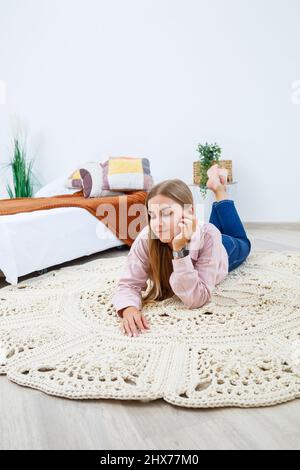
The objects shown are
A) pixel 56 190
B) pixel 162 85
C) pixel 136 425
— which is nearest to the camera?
pixel 136 425

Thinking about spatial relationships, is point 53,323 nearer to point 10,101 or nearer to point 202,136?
point 202,136

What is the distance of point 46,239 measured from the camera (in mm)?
A: 2004

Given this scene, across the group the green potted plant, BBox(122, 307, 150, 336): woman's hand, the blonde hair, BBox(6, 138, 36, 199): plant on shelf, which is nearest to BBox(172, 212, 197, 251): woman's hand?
the blonde hair

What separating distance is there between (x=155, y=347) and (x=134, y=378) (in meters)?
0.17

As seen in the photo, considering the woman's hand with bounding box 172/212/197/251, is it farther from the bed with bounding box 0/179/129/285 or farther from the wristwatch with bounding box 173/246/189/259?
the bed with bounding box 0/179/129/285

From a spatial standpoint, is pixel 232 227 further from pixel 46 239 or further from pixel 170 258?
pixel 46 239

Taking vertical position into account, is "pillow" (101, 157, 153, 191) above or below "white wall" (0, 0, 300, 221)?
below

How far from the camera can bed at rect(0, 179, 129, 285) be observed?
1.79 metres

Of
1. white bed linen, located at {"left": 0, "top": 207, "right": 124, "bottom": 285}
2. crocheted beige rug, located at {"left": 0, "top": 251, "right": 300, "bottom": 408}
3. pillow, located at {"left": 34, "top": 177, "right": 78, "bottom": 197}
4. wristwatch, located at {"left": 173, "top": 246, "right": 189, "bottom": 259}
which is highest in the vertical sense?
pillow, located at {"left": 34, "top": 177, "right": 78, "bottom": 197}

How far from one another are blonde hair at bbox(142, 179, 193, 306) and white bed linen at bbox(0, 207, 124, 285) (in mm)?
751

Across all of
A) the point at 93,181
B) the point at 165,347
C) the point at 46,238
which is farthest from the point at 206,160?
the point at 165,347

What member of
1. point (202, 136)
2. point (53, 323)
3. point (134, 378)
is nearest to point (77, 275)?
point (53, 323)

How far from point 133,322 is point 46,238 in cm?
102

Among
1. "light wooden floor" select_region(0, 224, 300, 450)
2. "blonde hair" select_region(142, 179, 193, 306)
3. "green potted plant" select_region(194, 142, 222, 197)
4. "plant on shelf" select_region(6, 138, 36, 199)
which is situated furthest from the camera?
"plant on shelf" select_region(6, 138, 36, 199)
